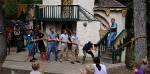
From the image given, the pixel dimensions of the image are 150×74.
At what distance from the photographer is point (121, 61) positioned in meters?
27.0

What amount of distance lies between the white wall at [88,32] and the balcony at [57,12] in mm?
683

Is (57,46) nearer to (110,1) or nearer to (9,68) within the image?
(9,68)

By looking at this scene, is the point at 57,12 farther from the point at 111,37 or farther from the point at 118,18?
the point at 111,37

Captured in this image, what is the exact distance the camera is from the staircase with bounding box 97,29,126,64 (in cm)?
2662

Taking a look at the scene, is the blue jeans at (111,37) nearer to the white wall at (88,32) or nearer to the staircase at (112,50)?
the staircase at (112,50)

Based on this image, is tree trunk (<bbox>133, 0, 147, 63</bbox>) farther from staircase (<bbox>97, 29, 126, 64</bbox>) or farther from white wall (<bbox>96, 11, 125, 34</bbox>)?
white wall (<bbox>96, 11, 125, 34</bbox>)

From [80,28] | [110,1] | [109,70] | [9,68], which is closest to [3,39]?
[9,68]

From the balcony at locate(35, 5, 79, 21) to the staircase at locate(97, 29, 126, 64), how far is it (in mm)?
3035

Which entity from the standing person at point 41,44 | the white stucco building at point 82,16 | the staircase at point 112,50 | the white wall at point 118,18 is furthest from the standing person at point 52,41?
the white wall at point 118,18

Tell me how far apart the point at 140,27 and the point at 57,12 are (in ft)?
29.0

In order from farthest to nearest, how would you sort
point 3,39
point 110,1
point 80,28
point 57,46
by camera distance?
point 110,1 < point 80,28 < point 57,46 < point 3,39

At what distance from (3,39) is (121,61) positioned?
363 inches

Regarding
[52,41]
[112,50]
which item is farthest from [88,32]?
[52,41]

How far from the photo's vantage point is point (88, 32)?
30641 millimetres
